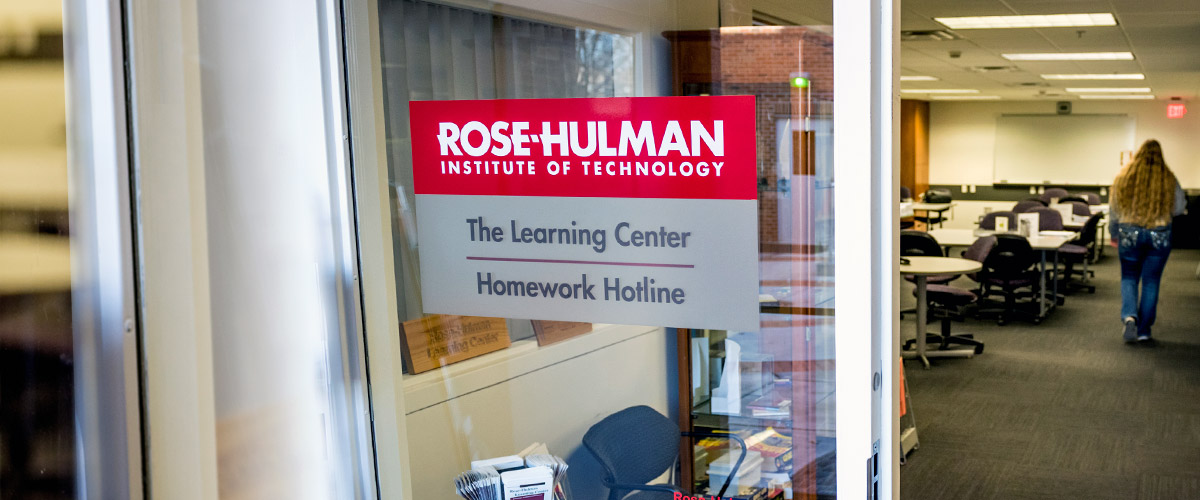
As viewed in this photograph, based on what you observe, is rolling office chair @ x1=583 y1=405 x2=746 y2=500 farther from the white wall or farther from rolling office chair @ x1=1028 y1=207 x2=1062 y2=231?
the white wall

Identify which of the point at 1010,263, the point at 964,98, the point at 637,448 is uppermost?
the point at 964,98

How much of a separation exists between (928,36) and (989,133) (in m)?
12.2

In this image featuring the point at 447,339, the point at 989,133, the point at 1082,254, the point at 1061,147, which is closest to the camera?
the point at 447,339

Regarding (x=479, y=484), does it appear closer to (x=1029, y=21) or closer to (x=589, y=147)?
(x=589, y=147)

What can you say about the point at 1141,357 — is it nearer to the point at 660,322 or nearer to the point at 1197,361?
the point at 1197,361

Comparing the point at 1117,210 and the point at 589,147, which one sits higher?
the point at 589,147

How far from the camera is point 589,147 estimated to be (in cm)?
206

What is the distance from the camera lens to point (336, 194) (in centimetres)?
226

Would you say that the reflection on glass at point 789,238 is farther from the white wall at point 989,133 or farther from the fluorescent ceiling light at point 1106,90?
the white wall at point 989,133

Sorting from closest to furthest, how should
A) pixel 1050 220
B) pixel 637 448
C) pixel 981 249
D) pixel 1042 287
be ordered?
pixel 637 448 < pixel 981 249 < pixel 1042 287 < pixel 1050 220

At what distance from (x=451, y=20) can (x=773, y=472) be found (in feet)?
4.37

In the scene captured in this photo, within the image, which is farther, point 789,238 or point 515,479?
point 515,479

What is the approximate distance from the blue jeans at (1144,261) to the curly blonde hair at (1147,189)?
13cm

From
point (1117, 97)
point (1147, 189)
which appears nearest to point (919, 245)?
point (1147, 189)
